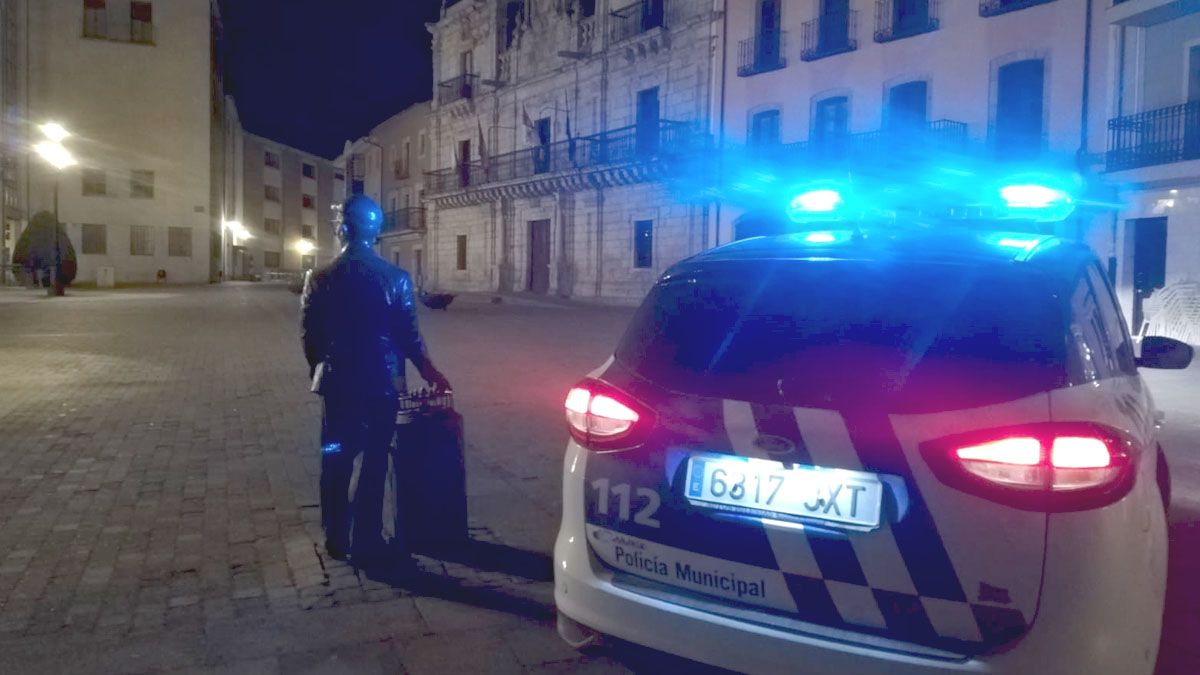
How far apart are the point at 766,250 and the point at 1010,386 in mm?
934

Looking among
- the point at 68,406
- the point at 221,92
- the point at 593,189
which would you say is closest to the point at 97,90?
the point at 221,92

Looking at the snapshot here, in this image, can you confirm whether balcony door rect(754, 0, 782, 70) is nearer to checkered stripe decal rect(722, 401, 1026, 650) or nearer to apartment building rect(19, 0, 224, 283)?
checkered stripe decal rect(722, 401, 1026, 650)

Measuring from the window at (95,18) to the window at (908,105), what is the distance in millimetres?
38777

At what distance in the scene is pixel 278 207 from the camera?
78375mm

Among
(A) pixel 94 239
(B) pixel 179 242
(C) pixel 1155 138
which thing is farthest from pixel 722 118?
(A) pixel 94 239

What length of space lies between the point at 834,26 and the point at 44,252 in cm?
2806

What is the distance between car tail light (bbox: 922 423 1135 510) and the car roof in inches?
21.9

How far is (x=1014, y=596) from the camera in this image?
2.44 m

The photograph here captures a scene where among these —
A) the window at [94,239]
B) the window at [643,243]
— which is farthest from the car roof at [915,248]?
the window at [94,239]

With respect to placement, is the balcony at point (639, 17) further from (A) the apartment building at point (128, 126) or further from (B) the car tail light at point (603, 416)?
(B) the car tail light at point (603, 416)

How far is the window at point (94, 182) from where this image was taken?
160ft

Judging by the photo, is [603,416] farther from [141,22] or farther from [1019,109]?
[141,22]

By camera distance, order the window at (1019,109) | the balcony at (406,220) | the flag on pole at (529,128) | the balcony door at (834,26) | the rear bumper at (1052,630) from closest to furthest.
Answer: the rear bumper at (1052,630) → the window at (1019,109) → the balcony door at (834,26) → the flag on pole at (529,128) → the balcony at (406,220)

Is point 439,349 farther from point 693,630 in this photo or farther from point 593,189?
point 593,189
